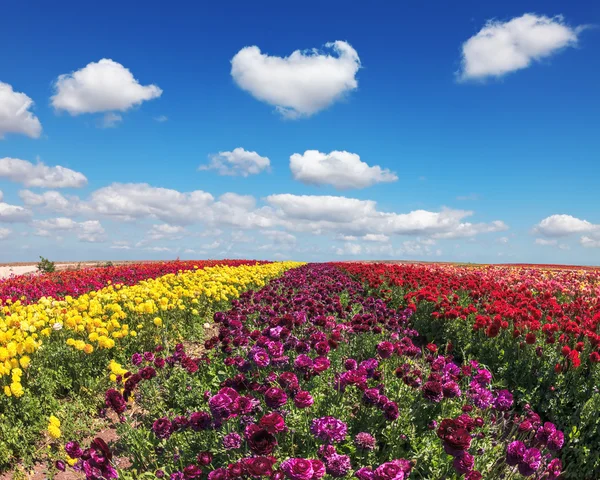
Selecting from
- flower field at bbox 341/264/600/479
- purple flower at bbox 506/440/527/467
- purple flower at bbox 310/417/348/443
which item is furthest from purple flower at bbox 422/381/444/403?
flower field at bbox 341/264/600/479

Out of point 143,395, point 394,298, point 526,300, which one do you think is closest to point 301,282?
point 394,298

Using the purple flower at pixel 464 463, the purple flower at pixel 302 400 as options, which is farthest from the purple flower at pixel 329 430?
the purple flower at pixel 464 463

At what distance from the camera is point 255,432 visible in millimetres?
2430

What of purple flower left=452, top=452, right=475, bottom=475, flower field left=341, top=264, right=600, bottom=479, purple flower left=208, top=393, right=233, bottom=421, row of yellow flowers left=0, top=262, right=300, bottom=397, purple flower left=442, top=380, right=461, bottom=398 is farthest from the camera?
row of yellow flowers left=0, top=262, right=300, bottom=397

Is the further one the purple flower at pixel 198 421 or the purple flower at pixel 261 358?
the purple flower at pixel 261 358

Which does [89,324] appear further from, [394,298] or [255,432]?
[394,298]

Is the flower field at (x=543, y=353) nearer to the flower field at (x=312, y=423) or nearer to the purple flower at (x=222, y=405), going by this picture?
the flower field at (x=312, y=423)

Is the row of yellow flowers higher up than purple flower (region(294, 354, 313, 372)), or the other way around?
purple flower (region(294, 354, 313, 372))

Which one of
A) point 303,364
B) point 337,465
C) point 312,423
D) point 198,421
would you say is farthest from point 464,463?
point 198,421

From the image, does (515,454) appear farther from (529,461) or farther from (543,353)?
(543,353)

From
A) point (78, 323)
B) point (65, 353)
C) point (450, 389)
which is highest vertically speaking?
point (450, 389)

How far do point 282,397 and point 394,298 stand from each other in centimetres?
974

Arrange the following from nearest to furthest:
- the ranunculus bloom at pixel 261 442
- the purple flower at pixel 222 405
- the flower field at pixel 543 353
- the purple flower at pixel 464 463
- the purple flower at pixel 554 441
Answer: the ranunculus bloom at pixel 261 442 < the purple flower at pixel 464 463 < the purple flower at pixel 222 405 < the purple flower at pixel 554 441 < the flower field at pixel 543 353

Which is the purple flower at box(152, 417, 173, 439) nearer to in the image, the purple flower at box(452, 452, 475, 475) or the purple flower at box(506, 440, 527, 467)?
the purple flower at box(452, 452, 475, 475)
